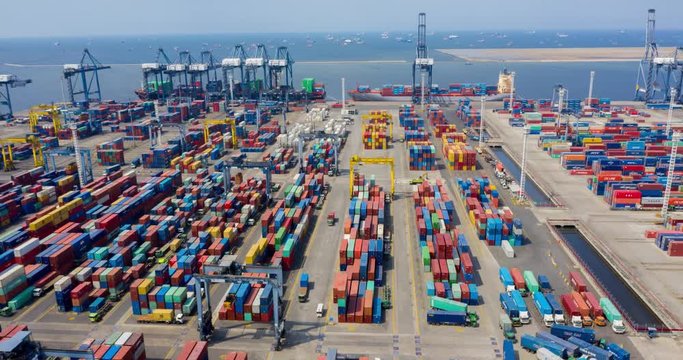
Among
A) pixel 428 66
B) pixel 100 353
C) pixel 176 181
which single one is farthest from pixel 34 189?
pixel 428 66

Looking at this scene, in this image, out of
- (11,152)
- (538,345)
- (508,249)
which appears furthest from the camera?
(11,152)

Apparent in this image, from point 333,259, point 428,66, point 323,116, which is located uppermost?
point 428,66

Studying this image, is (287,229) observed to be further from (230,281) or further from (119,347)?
(119,347)

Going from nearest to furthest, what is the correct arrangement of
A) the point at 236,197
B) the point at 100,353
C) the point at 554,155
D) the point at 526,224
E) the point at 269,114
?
the point at 100,353, the point at 526,224, the point at 236,197, the point at 554,155, the point at 269,114

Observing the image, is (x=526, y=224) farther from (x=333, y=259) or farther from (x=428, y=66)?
(x=428, y=66)

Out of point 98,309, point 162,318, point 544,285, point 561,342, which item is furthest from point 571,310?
point 98,309

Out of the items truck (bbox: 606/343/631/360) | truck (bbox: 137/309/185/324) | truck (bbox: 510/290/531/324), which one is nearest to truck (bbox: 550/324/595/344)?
truck (bbox: 606/343/631/360)
